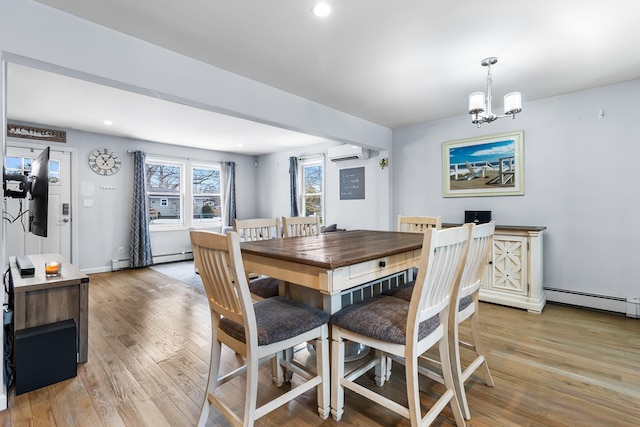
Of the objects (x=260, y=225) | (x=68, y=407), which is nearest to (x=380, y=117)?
(x=260, y=225)

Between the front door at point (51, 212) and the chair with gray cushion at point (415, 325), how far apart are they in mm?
5295

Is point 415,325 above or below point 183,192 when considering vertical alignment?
below

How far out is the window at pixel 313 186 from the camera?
235 inches

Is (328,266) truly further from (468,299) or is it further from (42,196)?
(42,196)

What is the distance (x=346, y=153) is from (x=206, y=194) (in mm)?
3419

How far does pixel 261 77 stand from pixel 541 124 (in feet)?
10.6

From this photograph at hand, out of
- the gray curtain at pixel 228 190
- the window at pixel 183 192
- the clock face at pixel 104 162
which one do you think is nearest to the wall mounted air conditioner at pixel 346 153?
the gray curtain at pixel 228 190

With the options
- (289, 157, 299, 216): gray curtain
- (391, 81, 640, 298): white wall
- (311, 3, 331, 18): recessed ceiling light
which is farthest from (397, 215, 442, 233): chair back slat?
(289, 157, 299, 216): gray curtain

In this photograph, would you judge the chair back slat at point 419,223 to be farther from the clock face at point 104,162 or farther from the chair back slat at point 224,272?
the clock face at point 104,162

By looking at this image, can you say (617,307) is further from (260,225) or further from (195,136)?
(195,136)

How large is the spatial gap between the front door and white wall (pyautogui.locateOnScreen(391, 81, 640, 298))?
20.6ft

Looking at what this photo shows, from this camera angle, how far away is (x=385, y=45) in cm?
231

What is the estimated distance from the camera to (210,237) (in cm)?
127

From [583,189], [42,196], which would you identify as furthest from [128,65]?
[583,189]
